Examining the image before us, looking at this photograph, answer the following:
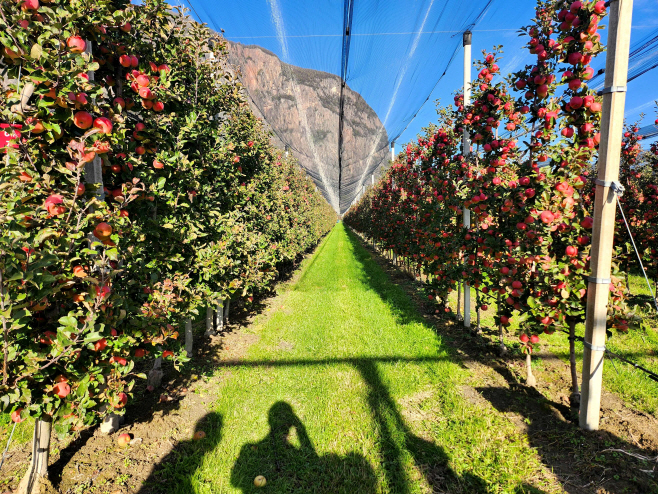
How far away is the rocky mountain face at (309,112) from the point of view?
23.5 ft

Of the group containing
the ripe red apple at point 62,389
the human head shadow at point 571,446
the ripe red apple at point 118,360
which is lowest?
the human head shadow at point 571,446

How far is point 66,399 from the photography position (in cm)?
168

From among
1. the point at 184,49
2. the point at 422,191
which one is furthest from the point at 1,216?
the point at 422,191

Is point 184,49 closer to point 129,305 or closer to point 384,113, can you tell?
point 129,305

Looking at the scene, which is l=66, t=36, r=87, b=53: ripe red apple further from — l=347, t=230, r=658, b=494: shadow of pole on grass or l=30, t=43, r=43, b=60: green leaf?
l=347, t=230, r=658, b=494: shadow of pole on grass

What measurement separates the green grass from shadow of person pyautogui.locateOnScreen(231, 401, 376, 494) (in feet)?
6.00

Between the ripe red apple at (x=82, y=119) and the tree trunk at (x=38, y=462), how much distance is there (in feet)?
5.89

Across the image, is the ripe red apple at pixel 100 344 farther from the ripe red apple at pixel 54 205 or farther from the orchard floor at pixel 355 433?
the orchard floor at pixel 355 433

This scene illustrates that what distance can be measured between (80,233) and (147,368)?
Result: 2.88m

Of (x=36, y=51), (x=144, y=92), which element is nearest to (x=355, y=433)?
(x=144, y=92)

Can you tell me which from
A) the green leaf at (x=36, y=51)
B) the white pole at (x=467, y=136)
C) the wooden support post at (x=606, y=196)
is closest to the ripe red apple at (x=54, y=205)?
the green leaf at (x=36, y=51)

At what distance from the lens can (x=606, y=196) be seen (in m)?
2.12

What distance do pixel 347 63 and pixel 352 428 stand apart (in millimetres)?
7635

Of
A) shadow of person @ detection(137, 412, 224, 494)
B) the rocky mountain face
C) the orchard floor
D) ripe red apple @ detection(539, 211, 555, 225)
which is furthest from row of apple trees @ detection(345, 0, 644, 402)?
the rocky mountain face
